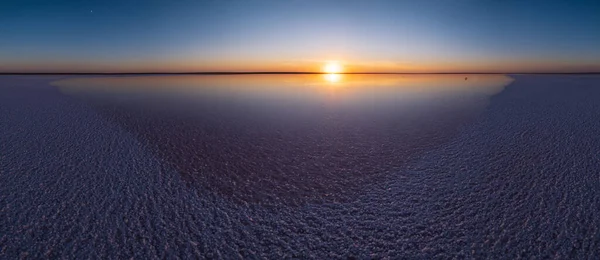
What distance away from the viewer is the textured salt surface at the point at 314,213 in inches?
106

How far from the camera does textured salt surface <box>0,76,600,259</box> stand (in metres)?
2.70

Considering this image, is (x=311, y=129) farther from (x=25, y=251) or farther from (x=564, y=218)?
(x=25, y=251)

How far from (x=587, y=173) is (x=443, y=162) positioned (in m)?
2.06

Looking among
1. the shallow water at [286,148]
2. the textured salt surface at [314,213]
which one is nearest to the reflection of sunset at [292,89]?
the shallow water at [286,148]

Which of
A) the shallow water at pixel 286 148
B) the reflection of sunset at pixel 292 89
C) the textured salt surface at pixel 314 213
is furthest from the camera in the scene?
the reflection of sunset at pixel 292 89

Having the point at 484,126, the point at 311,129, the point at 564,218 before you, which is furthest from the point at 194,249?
the point at 484,126

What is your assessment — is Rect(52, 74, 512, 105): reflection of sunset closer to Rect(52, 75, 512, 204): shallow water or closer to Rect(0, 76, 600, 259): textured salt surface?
Rect(52, 75, 512, 204): shallow water

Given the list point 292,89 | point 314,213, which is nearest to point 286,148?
point 314,213

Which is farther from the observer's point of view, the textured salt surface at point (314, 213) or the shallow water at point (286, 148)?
the shallow water at point (286, 148)

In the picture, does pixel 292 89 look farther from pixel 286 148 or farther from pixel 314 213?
pixel 314 213

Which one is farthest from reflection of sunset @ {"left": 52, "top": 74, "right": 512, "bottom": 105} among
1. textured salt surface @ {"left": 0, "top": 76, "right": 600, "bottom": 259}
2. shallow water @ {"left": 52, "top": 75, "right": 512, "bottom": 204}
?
textured salt surface @ {"left": 0, "top": 76, "right": 600, "bottom": 259}

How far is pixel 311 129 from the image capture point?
8297mm

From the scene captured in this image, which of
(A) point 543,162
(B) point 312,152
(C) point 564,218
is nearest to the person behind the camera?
(C) point 564,218

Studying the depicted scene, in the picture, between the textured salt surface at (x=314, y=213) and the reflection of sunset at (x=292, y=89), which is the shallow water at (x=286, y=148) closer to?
the textured salt surface at (x=314, y=213)
